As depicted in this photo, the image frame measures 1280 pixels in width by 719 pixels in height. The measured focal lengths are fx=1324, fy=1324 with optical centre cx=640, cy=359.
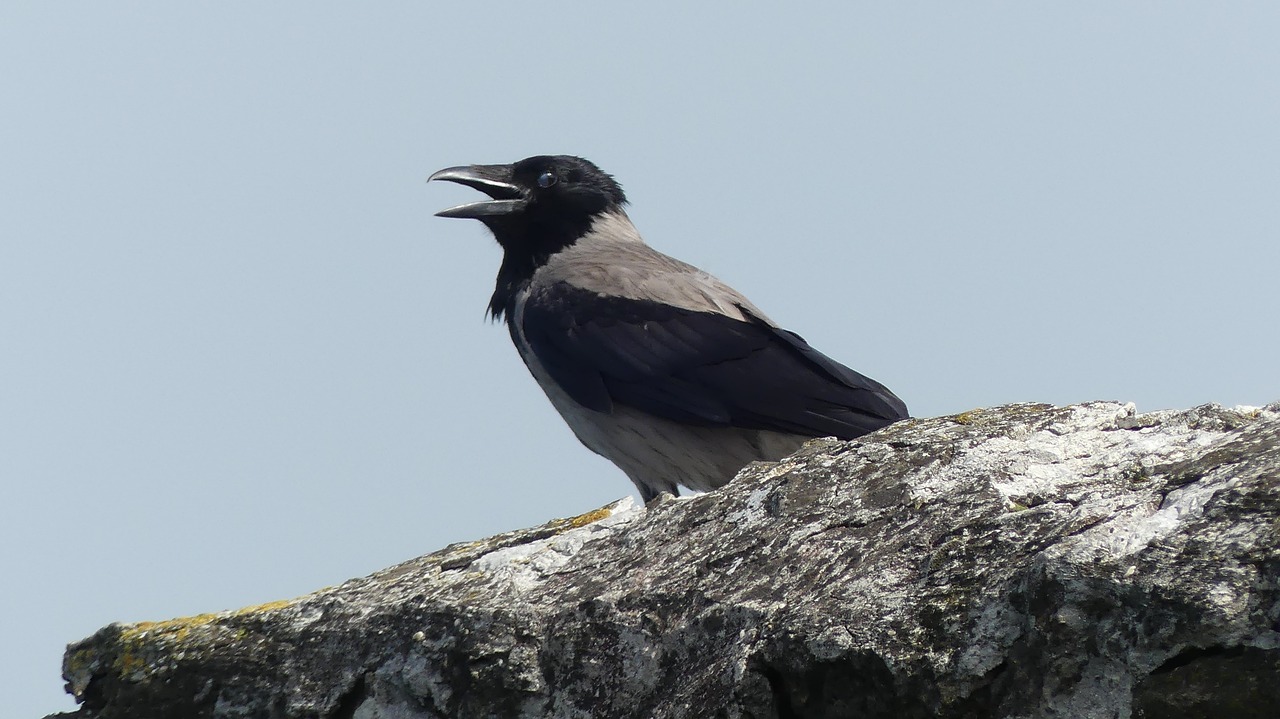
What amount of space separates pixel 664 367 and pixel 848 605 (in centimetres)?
476

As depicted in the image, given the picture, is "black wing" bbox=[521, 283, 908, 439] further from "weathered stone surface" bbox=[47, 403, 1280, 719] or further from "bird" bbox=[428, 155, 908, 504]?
"weathered stone surface" bbox=[47, 403, 1280, 719]

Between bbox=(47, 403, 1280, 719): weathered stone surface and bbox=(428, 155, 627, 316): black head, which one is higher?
bbox=(428, 155, 627, 316): black head

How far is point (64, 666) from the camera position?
4.08 metres

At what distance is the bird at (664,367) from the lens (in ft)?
23.6

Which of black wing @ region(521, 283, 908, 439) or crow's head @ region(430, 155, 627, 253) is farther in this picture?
crow's head @ region(430, 155, 627, 253)

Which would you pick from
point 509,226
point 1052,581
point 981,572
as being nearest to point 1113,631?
point 1052,581

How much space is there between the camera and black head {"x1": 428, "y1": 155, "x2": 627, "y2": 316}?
30.1 feet

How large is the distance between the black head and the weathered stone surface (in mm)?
5065

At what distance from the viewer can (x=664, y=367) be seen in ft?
25.2

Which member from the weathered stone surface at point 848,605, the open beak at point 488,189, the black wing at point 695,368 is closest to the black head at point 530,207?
the open beak at point 488,189

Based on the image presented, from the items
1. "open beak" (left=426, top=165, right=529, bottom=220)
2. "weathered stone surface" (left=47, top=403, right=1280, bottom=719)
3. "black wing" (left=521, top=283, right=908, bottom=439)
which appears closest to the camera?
"weathered stone surface" (left=47, top=403, right=1280, bottom=719)

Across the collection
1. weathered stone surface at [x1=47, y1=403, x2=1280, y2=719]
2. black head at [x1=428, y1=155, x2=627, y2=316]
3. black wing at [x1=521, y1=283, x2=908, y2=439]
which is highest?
black head at [x1=428, y1=155, x2=627, y2=316]

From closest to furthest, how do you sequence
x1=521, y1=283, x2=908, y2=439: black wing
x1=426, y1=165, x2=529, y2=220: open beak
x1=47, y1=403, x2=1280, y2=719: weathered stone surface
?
x1=47, y1=403, x2=1280, y2=719: weathered stone surface < x1=521, y1=283, x2=908, y2=439: black wing < x1=426, y1=165, x2=529, y2=220: open beak

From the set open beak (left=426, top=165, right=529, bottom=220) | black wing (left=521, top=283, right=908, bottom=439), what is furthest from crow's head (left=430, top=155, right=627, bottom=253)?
black wing (left=521, top=283, right=908, bottom=439)
